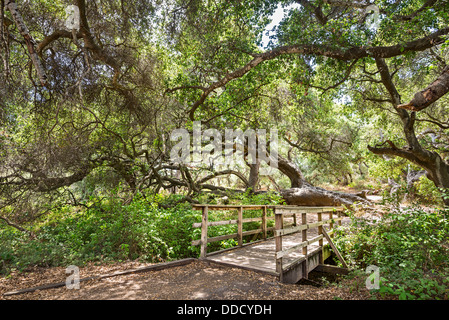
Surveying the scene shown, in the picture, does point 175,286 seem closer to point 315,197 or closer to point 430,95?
point 430,95

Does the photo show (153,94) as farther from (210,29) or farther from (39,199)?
(39,199)

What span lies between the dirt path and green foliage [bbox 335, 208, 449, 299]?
0.67m

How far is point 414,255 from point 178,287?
4216 mm

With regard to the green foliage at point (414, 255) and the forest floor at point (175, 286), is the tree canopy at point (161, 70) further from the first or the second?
the forest floor at point (175, 286)

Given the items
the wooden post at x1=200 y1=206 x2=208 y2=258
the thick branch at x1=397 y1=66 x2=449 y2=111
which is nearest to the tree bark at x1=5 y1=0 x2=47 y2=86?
the wooden post at x1=200 y1=206 x2=208 y2=258

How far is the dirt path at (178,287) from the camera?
12.2 ft

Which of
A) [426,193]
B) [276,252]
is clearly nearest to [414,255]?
[276,252]

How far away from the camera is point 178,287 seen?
4.07 metres

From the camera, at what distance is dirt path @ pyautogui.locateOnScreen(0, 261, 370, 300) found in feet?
Result: 12.2

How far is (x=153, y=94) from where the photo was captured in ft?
31.3

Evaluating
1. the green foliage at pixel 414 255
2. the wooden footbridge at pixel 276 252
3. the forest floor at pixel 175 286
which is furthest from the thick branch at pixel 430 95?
the forest floor at pixel 175 286
